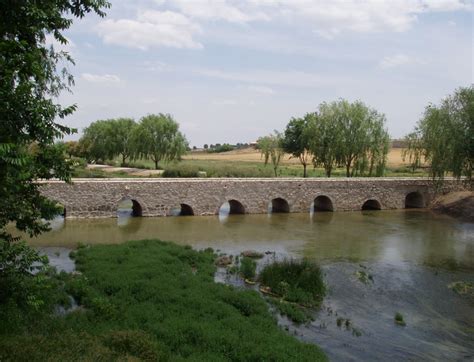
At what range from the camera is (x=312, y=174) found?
5725cm

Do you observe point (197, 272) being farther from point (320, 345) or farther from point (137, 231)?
point (137, 231)

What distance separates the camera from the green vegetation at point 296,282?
622 inches

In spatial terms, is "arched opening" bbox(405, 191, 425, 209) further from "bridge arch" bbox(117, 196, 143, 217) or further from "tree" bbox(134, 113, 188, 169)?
"bridge arch" bbox(117, 196, 143, 217)

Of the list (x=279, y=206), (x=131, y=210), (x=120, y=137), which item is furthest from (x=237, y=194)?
(x=120, y=137)

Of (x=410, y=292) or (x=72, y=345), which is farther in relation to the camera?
(x=410, y=292)

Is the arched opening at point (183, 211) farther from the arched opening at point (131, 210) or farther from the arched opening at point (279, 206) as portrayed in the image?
the arched opening at point (279, 206)

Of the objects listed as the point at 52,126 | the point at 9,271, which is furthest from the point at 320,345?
the point at 52,126

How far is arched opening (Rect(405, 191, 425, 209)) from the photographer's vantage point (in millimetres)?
42344

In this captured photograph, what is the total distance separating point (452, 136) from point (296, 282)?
71.2 feet

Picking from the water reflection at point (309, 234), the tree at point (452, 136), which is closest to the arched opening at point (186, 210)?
the water reflection at point (309, 234)

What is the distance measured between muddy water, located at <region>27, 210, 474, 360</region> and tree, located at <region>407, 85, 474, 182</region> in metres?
4.30

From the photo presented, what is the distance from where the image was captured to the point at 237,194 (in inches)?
1388

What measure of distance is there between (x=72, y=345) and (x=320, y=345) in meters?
6.29

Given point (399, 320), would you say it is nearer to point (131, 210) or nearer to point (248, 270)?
point (248, 270)
